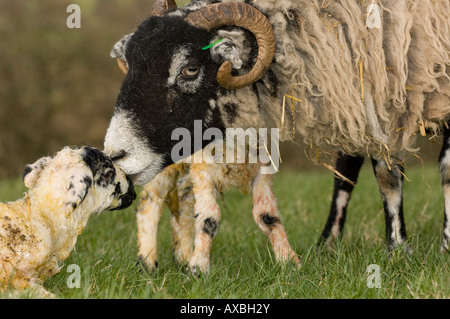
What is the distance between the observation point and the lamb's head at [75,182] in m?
3.31

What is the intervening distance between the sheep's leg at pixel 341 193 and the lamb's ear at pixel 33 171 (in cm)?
265

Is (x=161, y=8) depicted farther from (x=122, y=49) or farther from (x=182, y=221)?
(x=182, y=221)

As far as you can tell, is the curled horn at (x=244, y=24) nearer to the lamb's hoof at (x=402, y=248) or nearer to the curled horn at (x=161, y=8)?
the curled horn at (x=161, y=8)

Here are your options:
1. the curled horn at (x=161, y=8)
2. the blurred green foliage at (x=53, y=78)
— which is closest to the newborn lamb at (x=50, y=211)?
the curled horn at (x=161, y=8)

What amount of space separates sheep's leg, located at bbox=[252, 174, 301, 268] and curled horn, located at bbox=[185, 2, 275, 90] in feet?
3.13

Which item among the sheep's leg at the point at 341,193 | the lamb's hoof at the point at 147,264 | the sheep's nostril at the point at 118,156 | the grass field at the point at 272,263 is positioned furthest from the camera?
the sheep's leg at the point at 341,193

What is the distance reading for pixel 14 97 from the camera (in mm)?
15211

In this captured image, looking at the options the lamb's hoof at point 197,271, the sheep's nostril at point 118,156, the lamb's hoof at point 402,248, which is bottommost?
the lamb's hoof at point 197,271

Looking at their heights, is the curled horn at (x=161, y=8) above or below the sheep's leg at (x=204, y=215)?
above

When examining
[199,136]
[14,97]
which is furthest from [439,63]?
[14,97]

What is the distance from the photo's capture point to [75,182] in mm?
3307

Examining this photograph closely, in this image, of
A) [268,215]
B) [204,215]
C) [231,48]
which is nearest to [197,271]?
[204,215]

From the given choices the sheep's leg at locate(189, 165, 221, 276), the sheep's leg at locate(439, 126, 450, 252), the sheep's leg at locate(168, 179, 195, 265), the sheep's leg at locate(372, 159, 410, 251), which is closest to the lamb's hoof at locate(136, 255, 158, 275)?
the sheep's leg at locate(168, 179, 195, 265)

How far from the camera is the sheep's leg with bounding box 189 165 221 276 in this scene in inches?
161
